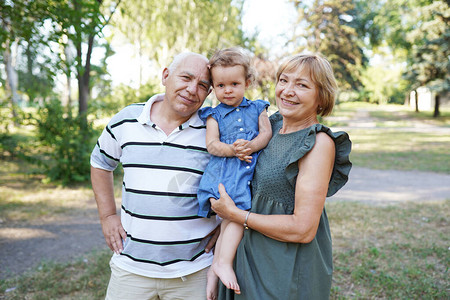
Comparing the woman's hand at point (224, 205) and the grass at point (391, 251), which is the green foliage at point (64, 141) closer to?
the grass at point (391, 251)

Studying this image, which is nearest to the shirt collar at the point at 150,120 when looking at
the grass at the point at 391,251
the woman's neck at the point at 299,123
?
the woman's neck at the point at 299,123

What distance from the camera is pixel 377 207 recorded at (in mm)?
6656

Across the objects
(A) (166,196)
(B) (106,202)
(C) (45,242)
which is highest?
(A) (166,196)

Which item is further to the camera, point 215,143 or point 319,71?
point 215,143

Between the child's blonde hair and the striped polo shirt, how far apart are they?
37 centimetres

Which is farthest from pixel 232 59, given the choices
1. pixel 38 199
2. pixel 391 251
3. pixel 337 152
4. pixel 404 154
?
pixel 404 154

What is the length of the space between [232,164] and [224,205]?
0.24 m

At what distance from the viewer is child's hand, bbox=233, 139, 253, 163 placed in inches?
73.3

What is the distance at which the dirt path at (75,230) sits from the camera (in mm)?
4734

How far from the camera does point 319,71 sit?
5.58 ft

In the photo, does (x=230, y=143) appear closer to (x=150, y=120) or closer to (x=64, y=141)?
(x=150, y=120)

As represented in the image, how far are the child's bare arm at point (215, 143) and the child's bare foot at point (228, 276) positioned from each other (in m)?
0.57

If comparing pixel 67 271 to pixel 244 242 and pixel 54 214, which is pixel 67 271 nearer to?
pixel 54 214

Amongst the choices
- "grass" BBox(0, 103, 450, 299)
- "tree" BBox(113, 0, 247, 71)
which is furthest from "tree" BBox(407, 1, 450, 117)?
"grass" BBox(0, 103, 450, 299)
